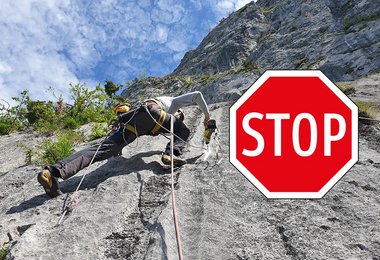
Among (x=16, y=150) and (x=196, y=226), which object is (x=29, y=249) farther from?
(x=16, y=150)

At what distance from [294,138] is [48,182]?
3494mm

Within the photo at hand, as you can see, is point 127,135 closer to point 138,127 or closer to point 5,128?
point 138,127

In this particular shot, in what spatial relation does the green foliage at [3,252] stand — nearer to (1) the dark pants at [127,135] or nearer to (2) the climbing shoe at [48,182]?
(2) the climbing shoe at [48,182]

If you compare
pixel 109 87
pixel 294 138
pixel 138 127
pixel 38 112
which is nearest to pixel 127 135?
pixel 138 127

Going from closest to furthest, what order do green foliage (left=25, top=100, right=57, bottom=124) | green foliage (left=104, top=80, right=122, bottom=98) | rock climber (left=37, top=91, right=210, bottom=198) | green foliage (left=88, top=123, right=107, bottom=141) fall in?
rock climber (left=37, top=91, right=210, bottom=198) < green foliage (left=88, top=123, right=107, bottom=141) < green foliage (left=25, top=100, right=57, bottom=124) < green foliage (left=104, top=80, right=122, bottom=98)

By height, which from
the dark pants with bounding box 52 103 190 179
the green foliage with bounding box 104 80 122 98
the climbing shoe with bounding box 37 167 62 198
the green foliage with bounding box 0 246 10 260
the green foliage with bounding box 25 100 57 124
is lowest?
the green foliage with bounding box 0 246 10 260

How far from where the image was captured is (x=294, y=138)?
5.04m

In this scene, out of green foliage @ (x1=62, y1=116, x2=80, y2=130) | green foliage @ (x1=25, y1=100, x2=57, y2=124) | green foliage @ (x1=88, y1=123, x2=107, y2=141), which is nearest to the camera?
green foliage @ (x1=88, y1=123, x2=107, y2=141)

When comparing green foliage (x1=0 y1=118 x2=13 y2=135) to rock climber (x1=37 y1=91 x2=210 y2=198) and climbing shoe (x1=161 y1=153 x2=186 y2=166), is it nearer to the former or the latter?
rock climber (x1=37 y1=91 x2=210 y2=198)

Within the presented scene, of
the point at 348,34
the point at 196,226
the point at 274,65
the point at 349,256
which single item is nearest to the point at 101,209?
the point at 196,226

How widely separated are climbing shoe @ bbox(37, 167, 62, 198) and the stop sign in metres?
2.63

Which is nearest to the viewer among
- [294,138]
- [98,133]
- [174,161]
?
[294,138]

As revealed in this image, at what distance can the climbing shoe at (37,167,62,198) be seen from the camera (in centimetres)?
521

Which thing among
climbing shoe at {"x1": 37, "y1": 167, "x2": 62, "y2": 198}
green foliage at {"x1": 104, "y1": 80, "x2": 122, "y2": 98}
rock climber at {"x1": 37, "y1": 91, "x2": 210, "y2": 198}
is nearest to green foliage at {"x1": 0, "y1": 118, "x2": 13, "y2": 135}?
rock climber at {"x1": 37, "y1": 91, "x2": 210, "y2": 198}
